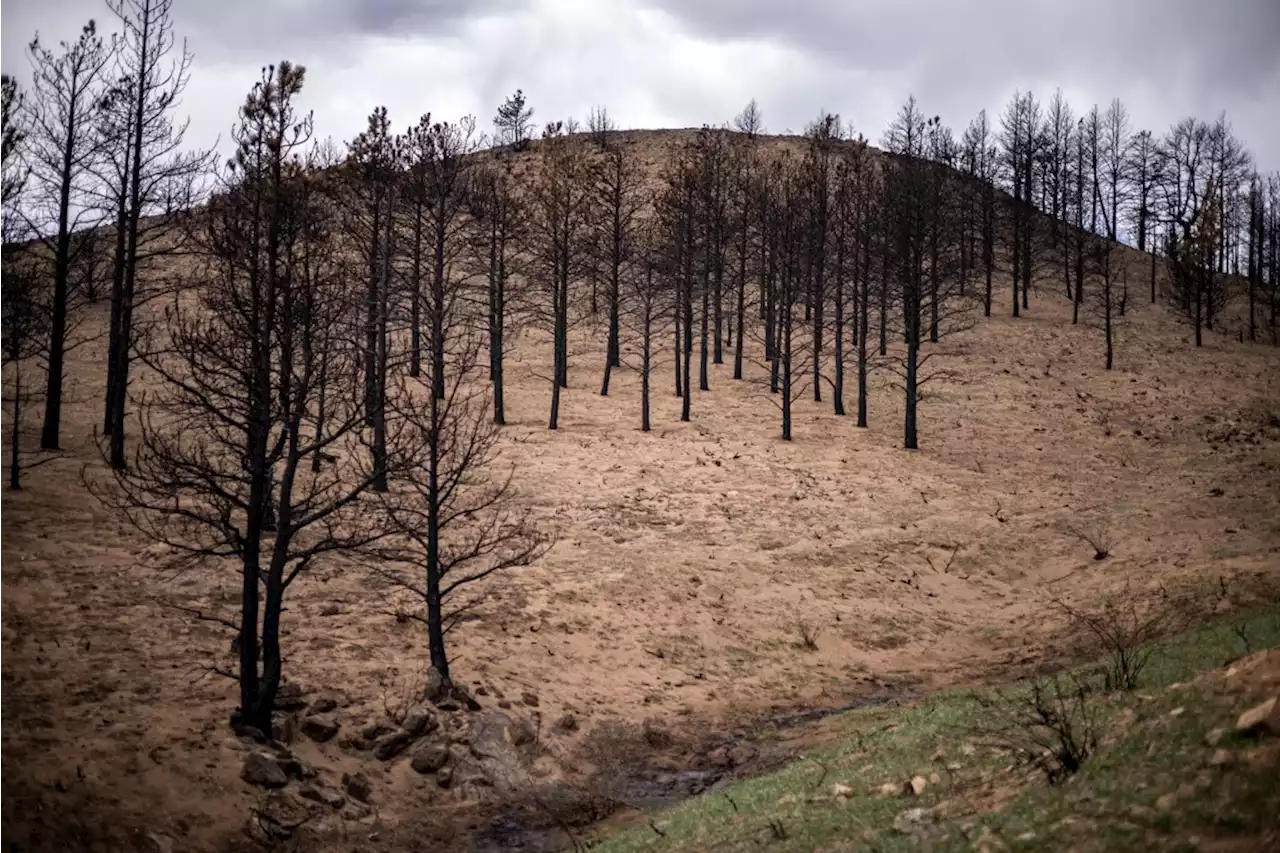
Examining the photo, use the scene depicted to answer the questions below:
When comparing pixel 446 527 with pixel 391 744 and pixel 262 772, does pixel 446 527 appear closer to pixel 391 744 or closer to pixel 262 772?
pixel 391 744

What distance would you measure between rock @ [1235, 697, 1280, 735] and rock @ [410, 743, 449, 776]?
384 inches

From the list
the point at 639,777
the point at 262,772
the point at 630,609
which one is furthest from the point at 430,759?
the point at 630,609

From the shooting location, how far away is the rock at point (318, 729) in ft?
39.0

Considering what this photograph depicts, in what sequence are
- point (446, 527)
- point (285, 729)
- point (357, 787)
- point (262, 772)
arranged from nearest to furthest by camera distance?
point (262, 772)
point (357, 787)
point (285, 729)
point (446, 527)

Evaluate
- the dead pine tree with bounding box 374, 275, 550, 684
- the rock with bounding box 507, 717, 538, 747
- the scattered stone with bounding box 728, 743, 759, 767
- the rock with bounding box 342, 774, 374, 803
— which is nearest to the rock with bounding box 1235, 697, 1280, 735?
the scattered stone with bounding box 728, 743, 759, 767

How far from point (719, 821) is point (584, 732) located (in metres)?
5.46

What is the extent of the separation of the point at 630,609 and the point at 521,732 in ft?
17.1

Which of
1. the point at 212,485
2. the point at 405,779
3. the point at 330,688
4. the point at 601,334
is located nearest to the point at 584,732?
the point at 405,779

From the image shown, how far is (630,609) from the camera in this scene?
1802cm

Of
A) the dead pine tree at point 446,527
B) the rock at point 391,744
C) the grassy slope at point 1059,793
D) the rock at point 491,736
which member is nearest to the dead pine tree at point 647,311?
the dead pine tree at point 446,527

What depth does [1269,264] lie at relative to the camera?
60.1 meters

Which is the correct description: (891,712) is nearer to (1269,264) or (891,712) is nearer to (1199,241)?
(1199,241)

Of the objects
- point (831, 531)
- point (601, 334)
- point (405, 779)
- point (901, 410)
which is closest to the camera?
point (405, 779)

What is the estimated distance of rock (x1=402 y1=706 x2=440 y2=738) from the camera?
1234 cm
